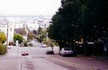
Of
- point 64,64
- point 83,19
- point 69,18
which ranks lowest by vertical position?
point 64,64

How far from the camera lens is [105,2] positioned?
3869cm

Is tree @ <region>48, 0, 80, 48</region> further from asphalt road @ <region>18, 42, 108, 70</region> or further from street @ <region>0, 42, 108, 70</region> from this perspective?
asphalt road @ <region>18, 42, 108, 70</region>

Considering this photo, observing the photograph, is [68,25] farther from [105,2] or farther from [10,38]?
[10,38]

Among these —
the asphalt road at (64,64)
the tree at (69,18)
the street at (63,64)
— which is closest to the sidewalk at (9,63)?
the street at (63,64)

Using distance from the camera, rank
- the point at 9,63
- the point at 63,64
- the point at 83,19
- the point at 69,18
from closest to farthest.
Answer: the point at 63,64 → the point at 9,63 → the point at 83,19 → the point at 69,18

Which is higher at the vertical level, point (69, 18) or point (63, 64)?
point (69, 18)

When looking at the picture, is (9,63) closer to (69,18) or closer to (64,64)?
(64,64)

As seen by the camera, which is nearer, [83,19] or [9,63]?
[9,63]

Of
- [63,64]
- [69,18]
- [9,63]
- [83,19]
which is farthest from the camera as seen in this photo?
[69,18]

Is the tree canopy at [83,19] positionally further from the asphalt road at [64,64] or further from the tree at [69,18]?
the asphalt road at [64,64]

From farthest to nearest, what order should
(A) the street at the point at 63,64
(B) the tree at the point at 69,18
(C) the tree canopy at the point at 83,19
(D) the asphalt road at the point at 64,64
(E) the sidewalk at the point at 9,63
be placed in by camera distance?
(B) the tree at the point at 69,18
(C) the tree canopy at the point at 83,19
(E) the sidewalk at the point at 9,63
(A) the street at the point at 63,64
(D) the asphalt road at the point at 64,64

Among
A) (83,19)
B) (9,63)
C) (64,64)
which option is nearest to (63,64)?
(64,64)

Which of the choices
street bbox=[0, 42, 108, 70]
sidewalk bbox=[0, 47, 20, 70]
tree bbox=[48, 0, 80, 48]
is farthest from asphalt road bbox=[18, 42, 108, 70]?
tree bbox=[48, 0, 80, 48]

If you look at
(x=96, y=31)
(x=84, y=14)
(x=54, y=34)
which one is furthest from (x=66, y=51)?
(x=84, y=14)
